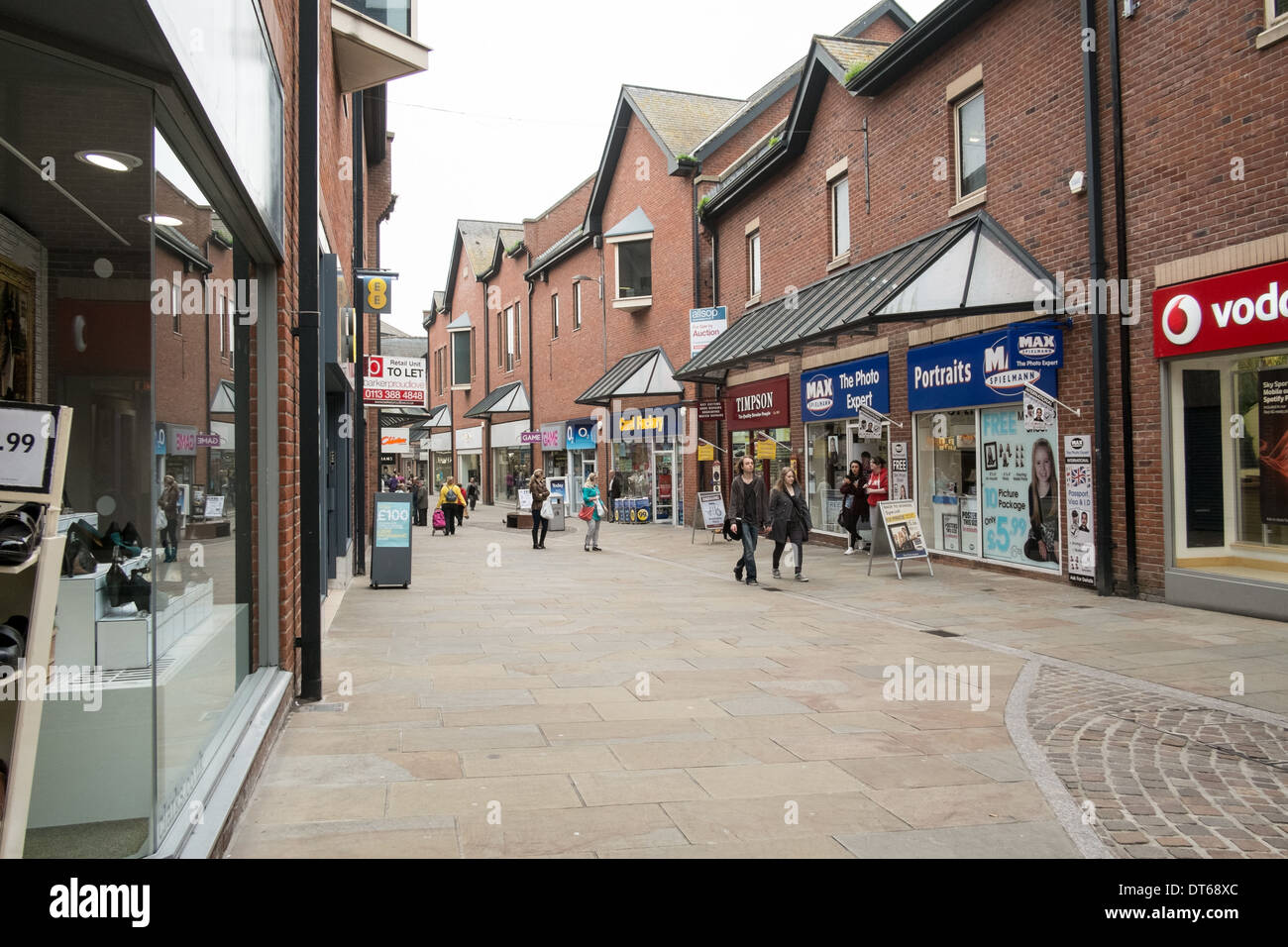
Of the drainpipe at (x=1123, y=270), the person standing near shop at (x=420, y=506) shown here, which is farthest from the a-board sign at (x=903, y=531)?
the person standing near shop at (x=420, y=506)

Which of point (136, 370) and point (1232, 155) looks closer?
point (136, 370)

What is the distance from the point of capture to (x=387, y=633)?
32.0 feet

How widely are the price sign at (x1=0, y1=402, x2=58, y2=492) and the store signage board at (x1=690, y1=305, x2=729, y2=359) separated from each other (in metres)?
21.5

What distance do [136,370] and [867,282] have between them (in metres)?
13.6

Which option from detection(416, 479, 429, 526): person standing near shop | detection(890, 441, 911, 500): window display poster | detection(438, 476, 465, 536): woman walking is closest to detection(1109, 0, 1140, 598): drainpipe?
detection(890, 441, 911, 500): window display poster

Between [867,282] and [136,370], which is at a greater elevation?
[867,282]

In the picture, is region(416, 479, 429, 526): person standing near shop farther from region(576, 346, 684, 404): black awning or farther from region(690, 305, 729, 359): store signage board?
region(690, 305, 729, 359): store signage board

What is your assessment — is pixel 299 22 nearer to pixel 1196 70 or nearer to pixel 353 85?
pixel 353 85

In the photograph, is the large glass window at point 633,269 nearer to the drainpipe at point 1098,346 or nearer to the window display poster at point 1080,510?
the drainpipe at point 1098,346

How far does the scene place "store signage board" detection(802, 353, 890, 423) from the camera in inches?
679

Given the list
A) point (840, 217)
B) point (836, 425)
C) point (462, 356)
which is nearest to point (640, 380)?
point (836, 425)

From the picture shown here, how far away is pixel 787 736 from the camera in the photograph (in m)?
6.04
